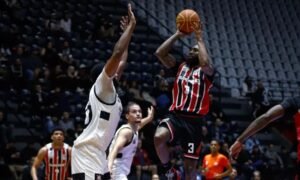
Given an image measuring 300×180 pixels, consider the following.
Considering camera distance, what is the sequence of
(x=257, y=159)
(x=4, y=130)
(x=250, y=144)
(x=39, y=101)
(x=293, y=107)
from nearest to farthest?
(x=293, y=107), (x=4, y=130), (x=39, y=101), (x=257, y=159), (x=250, y=144)

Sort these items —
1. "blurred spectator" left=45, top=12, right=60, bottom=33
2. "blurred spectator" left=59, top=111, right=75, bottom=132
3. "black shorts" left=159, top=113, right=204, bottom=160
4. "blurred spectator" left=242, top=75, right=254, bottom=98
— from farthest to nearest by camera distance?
"blurred spectator" left=242, top=75, right=254, bottom=98
"blurred spectator" left=45, top=12, right=60, bottom=33
"blurred spectator" left=59, top=111, right=75, bottom=132
"black shorts" left=159, top=113, right=204, bottom=160

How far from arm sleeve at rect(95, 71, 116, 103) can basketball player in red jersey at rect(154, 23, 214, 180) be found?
2.27 metres

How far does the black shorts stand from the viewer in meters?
8.78

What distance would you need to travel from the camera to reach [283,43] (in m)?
25.4

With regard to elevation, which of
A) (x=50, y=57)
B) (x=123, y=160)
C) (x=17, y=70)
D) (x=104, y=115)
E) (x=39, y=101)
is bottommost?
(x=123, y=160)

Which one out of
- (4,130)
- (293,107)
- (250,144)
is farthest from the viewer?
(250,144)

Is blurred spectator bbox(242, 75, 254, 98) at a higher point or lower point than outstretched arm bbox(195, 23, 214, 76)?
higher

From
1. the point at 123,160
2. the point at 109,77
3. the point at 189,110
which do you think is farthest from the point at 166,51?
the point at 109,77

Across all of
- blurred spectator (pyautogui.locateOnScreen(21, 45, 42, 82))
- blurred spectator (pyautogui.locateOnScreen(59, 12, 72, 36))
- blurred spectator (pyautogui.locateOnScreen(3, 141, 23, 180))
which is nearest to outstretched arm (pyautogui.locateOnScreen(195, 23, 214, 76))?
blurred spectator (pyautogui.locateOnScreen(3, 141, 23, 180))

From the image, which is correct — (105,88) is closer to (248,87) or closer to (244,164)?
(244,164)

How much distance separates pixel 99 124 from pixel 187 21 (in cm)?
277

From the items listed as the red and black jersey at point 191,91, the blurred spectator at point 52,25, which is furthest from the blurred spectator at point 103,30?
the red and black jersey at point 191,91

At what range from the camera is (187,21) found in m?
8.73

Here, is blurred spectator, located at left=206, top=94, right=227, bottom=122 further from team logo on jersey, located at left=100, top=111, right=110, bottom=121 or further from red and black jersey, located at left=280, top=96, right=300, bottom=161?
red and black jersey, located at left=280, top=96, right=300, bottom=161
